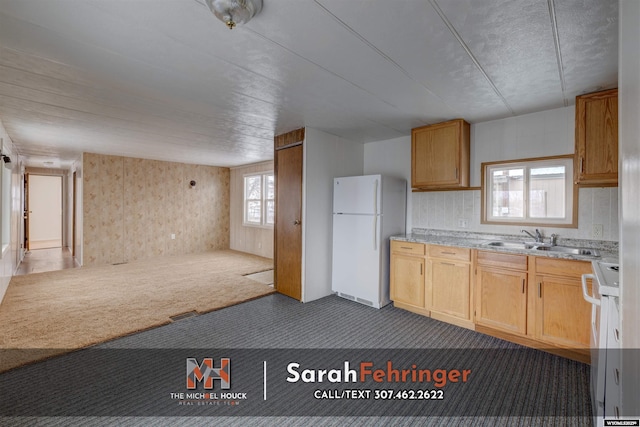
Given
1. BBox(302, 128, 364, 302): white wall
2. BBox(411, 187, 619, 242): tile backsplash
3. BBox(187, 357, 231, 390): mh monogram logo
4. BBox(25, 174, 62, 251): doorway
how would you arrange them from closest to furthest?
BBox(187, 357, 231, 390): mh monogram logo < BBox(411, 187, 619, 242): tile backsplash < BBox(302, 128, 364, 302): white wall < BBox(25, 174, 62, 251): doorway

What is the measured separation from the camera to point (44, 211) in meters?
8.84

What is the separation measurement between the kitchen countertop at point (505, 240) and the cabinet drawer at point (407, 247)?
0.05 m

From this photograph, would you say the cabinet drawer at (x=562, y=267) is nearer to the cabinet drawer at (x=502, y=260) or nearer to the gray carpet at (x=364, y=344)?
the cabinet drawer at (x=502, y=260)

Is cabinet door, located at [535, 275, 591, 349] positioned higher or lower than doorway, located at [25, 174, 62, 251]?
lower

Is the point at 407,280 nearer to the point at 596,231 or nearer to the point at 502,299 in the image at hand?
the point at 502,299

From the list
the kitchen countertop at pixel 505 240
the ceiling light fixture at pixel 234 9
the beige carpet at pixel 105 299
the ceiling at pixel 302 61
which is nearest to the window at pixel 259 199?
the beige carpet at pixel 105 299

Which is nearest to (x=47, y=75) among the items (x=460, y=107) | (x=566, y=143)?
(x=460, y=107)

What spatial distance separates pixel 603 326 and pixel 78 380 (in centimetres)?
338

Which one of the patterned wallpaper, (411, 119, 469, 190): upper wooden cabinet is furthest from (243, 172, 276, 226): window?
(411, 119, 469, 190): upper wooden cabinet

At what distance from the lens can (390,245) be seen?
3754mm

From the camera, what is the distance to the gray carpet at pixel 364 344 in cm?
177

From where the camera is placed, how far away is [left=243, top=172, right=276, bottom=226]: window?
273 inches

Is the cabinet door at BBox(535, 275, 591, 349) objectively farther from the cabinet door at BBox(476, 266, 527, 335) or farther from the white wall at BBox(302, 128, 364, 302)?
the white wall at BBox(302, 128, 364, 302)

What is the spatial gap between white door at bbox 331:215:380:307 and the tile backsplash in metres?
0.80
